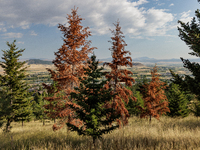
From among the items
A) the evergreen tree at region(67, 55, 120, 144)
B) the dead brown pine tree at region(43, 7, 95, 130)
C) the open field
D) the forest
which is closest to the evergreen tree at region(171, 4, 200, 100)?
the forest

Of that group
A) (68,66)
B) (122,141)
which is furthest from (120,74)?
(122,141)

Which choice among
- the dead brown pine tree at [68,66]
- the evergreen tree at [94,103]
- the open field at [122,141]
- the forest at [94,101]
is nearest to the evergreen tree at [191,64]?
the forest at [94,101]

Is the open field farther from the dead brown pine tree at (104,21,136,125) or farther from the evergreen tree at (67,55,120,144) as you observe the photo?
the dead brown pine tree at (104,21,136,125)

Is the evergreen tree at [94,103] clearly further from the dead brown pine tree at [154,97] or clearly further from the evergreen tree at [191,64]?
the dead brown pine tree at [154,97]

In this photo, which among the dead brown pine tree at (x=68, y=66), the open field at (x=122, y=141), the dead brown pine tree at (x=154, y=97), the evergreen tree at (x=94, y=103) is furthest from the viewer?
the dead brown pine tree at (x=154, y=97)

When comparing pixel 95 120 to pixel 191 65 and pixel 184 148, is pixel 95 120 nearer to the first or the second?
pixel 184 148

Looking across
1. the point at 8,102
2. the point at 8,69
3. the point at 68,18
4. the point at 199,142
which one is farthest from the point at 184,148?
→ the point at 8,69

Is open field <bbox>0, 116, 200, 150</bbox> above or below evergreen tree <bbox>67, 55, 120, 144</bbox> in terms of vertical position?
below

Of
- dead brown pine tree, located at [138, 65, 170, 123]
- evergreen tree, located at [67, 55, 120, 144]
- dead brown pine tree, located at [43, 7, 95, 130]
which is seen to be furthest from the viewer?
dead brown pine tree, located at [138, 65, 170, 123]

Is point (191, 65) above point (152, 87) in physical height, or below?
above

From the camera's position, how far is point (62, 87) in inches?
428

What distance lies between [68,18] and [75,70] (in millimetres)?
4590

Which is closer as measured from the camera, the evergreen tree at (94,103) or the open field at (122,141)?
the open field at (122,141)

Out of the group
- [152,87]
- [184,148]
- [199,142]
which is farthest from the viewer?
[152,87]
